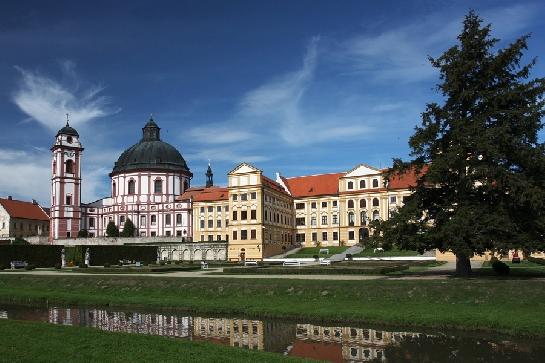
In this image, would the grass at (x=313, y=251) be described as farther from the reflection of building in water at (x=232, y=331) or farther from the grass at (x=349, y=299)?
the reflection of building in water at (x=232, y=331)

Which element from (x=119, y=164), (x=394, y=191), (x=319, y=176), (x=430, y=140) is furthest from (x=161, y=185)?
(x=430, y=140)

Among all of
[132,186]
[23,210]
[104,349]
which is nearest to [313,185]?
[132,186]

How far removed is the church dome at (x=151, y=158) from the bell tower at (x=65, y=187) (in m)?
7.10

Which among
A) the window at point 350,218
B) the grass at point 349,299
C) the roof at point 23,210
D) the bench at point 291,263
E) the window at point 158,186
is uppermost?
the window at point 158,186

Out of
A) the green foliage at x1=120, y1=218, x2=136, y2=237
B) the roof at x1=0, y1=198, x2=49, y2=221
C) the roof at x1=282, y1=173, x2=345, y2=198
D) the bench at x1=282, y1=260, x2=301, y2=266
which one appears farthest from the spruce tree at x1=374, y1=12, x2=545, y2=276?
the roof at x1=0, y1=198, x2=49, y2=221

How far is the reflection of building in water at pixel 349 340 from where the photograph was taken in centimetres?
1355

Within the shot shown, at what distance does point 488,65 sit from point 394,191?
4602cm

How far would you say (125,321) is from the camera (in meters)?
19.1

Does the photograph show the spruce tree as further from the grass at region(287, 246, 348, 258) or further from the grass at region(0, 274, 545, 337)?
the grass at region(287, 246, 348, 258)

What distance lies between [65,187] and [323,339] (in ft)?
277

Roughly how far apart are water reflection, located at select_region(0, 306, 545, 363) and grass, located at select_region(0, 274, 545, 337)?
117cm

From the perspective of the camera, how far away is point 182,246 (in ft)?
242

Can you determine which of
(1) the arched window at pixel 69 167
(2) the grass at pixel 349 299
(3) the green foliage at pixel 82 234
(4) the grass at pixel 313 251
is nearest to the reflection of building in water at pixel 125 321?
(2) the grass at pixel 349 299

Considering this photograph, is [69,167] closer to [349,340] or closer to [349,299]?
[349,299]
